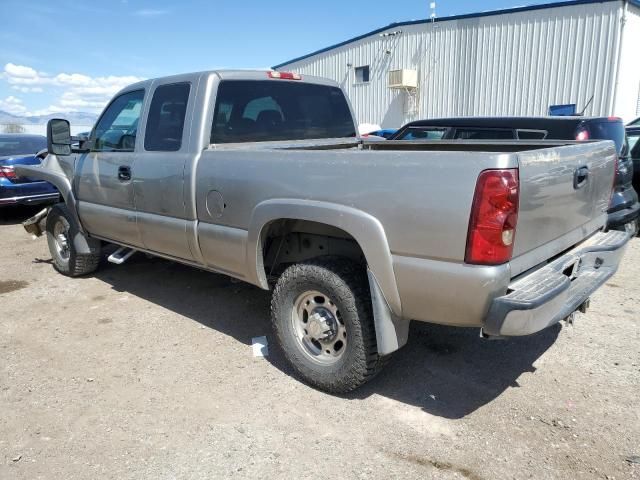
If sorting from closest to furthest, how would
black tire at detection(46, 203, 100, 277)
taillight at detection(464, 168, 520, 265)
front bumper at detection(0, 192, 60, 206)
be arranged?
taillight at detection(464, 168, 520, 265) < black tire at detection(46, 203, 100, 277) < front bumper at detection(0, 192, 60, 206)

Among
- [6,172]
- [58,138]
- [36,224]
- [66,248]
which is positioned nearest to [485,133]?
[58,138]

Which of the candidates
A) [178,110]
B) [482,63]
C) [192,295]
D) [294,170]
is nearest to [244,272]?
[294,170]

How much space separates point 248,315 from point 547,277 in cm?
271

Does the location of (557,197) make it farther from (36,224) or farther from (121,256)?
(36,224)

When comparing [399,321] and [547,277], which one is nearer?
[547,277]

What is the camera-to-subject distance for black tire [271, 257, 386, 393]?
3.00 m

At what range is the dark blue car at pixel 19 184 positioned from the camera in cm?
884

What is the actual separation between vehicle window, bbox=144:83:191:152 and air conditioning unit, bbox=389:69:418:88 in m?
15.3

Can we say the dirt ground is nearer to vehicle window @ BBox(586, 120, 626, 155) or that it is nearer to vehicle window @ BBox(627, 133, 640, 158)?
vehicle window @ BBox(586, 120, 626, 155)

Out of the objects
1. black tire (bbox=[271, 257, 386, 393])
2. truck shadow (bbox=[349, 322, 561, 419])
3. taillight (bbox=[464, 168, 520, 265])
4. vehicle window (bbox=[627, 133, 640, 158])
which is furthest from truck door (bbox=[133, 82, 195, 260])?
vehicle window (bbox=[627, 133, 640, 158])

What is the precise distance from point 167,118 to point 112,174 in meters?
0.89

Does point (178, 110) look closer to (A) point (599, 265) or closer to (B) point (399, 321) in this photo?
(B) point (399, 321)

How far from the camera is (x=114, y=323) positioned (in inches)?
179

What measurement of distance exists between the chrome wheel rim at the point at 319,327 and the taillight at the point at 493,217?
1.04 meters
